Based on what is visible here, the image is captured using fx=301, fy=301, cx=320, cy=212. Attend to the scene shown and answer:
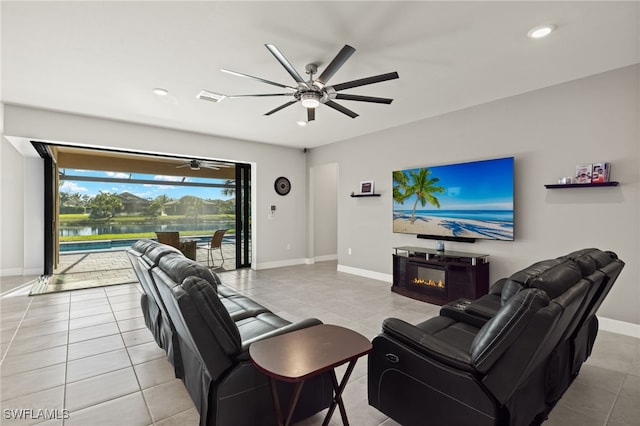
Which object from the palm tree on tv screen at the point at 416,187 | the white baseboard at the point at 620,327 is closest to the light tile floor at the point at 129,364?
the white baseboard at the point at 620,327

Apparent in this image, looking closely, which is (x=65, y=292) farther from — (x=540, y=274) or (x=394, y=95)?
(x=540, y=274)

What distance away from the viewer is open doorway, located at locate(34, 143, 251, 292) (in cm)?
719

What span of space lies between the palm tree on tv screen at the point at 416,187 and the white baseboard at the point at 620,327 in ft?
7.55

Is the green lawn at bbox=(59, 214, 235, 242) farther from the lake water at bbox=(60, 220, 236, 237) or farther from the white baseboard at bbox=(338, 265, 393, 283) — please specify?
the white baseboard at bbox=(338, 265, 393, 283)

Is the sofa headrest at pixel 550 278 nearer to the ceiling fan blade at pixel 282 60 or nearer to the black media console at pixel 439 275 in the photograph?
the ceiling fan blade at pixel 282 60

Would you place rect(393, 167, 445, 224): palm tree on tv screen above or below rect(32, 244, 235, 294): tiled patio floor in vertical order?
above

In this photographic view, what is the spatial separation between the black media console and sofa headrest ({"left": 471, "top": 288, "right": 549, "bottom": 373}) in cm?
279

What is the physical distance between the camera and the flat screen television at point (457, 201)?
396cm

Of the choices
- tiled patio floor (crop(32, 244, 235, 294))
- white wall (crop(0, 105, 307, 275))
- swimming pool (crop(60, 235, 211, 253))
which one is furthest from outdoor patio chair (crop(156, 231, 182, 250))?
swimming pool (crop(60, 235, 211, 253))

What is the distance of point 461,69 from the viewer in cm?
321

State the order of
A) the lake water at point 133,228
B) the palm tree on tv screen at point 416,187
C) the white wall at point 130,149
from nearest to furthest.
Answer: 1. the white wall at point 130,149
2. the palm tree on tv screen at point 416,187
3. the lake water at point 133,228

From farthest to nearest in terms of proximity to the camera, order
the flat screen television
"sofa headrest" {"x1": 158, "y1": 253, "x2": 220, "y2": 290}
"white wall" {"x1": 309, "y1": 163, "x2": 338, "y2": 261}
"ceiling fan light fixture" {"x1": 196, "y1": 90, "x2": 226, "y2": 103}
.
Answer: "white wall" {"x1": 309, "y1": 163, "x2": 338, "y2": 261} < the flat screen television < "ceiling fan light fixture" {"x1": 196, "y1": 90, "x2": 226, "y2": 103} < "sofa headrest" {"x1": 158, "y1": 253, "x2": 220, "y2": 290}

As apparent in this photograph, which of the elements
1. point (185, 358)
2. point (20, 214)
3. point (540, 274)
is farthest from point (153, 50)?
point (20, 214)

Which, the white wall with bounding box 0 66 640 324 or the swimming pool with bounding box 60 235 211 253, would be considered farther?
the swimming pool with bounding box 60 235 211 253
